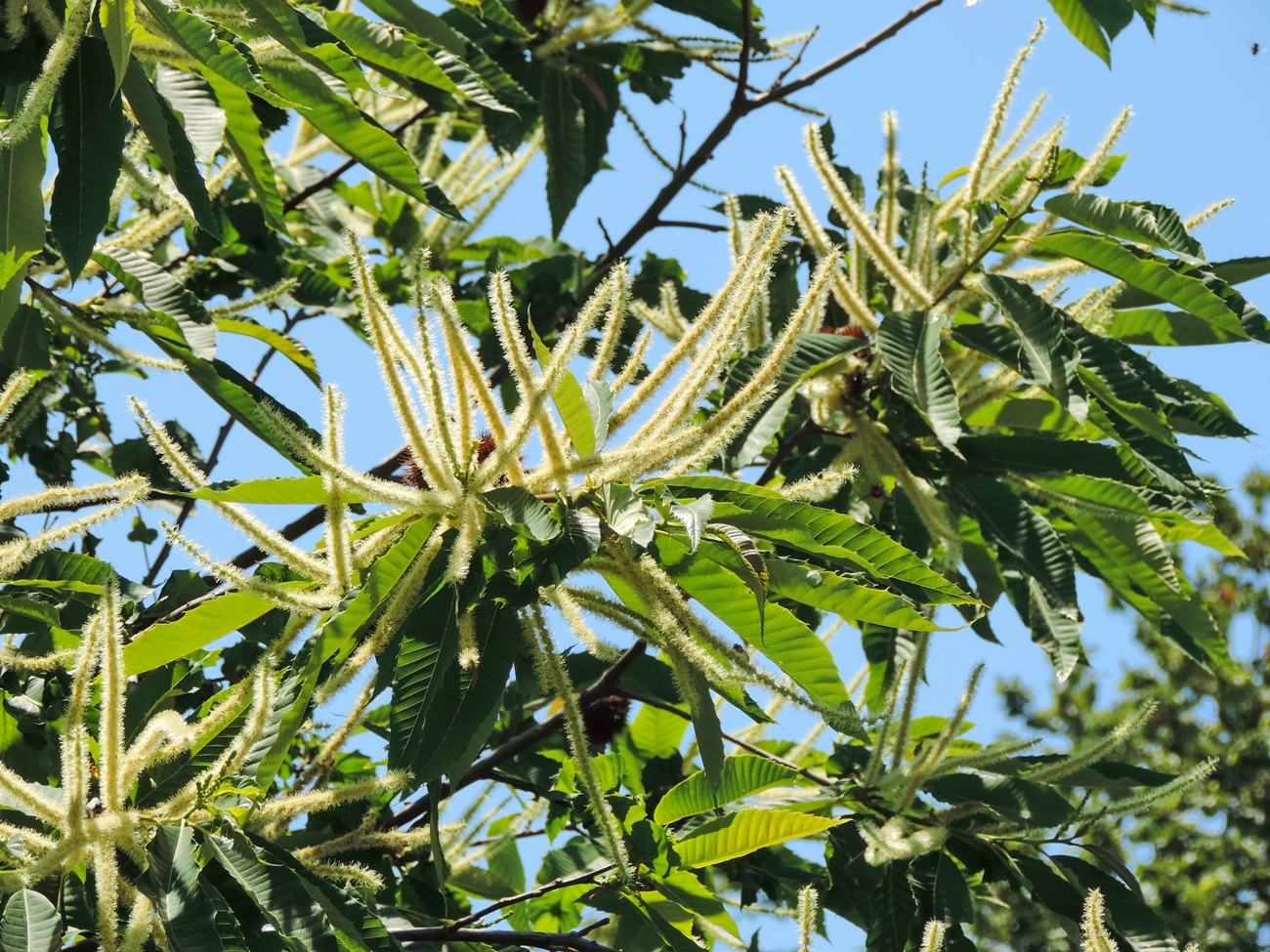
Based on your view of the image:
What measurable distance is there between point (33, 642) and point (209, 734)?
691 millimetres

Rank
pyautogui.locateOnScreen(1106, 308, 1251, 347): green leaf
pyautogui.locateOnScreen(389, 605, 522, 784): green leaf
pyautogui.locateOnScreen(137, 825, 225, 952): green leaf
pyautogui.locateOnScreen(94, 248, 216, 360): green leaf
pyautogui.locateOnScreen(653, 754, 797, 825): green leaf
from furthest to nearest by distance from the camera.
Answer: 1. pyautogui.locateOnScreen(1106, 308, 1251, 347): green leaf
2. pyautogui.locateOnScreen(94, 248, 216, 360): green leaf
3. pyautogui.locateOnScreen(653, 754, 797, 825): green leaf
4. pyautogui.locateOnScreen(389, 605, 522, 784): green leaf
5. pyautogui.locateOnScreen(137, 825, 225, 952): green leaf

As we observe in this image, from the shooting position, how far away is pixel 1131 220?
235 centimetres

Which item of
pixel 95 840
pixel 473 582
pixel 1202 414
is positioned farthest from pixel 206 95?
pixel 1202 414

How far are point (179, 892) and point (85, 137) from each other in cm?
94

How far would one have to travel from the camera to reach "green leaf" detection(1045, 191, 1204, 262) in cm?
231

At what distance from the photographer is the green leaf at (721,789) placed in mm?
2145

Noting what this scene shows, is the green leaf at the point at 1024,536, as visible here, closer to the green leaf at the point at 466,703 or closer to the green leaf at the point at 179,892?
the green leaf at the point at 466,703

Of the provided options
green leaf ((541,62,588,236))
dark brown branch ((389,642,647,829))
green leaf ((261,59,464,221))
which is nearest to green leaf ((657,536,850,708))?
green leaf ((261,59,464,221))

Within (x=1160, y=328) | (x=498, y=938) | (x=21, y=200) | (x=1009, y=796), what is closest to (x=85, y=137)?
(x=21, y=200)

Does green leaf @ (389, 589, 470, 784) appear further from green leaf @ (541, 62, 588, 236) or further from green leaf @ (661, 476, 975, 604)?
green leaf @ (541, 62, 588, 236)

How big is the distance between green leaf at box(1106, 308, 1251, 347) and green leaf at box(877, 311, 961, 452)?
0.49m

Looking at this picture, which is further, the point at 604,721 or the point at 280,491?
the point at 604,721

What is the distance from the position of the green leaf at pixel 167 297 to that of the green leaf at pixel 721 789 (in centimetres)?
114

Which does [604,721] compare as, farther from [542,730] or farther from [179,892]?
[179,892]
